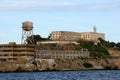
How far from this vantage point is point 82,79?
416 ft

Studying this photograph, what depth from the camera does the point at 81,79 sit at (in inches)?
4993

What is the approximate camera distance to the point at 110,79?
12631cm

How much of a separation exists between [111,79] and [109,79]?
531mm

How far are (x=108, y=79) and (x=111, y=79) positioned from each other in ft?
3.14

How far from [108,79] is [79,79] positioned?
650 cm

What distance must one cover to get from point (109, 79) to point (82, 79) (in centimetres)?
602

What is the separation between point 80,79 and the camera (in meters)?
127

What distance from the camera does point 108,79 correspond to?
413ft

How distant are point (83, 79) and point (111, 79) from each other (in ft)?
20.5

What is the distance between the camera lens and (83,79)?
127 m

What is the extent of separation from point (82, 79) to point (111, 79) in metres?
6.46

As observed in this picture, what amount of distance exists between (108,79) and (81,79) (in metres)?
6.05

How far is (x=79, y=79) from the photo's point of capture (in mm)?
126938
